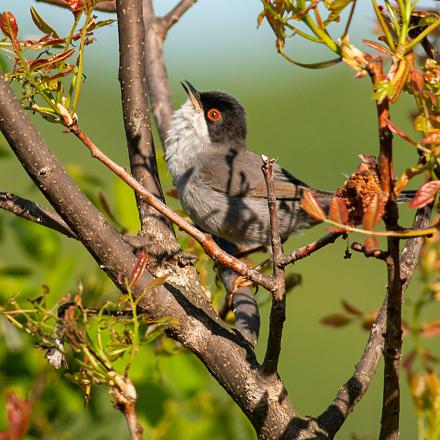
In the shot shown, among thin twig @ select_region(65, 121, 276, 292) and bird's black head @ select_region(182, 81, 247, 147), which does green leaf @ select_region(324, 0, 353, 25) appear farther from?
bird's black head @ select_region(182, 81, 247, 147)

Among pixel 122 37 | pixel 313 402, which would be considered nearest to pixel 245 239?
pixel 122 37

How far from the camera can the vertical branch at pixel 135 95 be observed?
2244 millimetres

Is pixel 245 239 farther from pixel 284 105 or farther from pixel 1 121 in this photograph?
pixel 284 105

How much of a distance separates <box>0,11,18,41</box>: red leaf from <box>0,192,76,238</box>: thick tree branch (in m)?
0.58

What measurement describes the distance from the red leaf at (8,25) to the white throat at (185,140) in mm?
2937

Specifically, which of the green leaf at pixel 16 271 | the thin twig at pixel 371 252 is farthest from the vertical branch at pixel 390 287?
the green leaf at pixel 16 271

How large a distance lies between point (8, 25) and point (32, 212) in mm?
603

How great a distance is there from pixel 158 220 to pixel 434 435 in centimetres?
121

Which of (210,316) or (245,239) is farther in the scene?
(245,239)

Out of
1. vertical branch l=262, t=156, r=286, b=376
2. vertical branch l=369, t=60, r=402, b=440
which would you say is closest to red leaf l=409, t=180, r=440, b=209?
vertical branch l=369, t=60, r=402, b=440

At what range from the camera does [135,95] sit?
225 cm

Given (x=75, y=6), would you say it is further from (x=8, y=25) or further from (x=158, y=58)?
(x=158, y=58)

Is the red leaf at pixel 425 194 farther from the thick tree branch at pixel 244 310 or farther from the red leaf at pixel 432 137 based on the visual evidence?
the thick tree branch at pixel 244 310

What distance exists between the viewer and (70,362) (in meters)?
2.04
